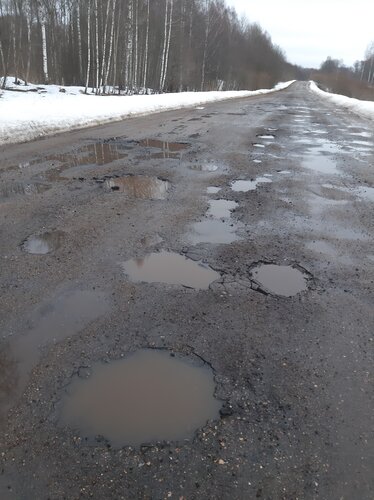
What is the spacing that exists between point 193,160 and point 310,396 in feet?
22.7

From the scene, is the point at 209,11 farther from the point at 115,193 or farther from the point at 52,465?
the point at 52,465

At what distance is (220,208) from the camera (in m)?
5.81

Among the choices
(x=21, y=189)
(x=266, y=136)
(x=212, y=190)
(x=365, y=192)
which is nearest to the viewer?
(x=21, y=189)

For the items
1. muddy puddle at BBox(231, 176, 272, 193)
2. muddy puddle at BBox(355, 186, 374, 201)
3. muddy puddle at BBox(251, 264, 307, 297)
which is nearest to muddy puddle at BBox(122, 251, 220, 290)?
muddy puddle at BBox(251, 264, 307, 297)

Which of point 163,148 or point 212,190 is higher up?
point 163,148

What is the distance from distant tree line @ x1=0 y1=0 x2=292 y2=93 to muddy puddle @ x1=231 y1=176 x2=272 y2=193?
2338cm

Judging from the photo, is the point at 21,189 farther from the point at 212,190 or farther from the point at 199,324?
the point at 199,324

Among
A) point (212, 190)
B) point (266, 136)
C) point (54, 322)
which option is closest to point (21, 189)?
point (212, 190)

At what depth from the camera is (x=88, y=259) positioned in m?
4.09

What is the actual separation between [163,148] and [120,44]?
1204 inches

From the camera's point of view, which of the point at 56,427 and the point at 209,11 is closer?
the point at 56,427

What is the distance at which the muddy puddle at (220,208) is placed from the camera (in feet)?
18.2

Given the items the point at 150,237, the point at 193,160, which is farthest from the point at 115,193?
the point at 193,160

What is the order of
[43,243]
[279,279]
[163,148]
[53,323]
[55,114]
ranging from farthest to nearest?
[55,114], [163,148], [43,243], [279,279], [53,323]
